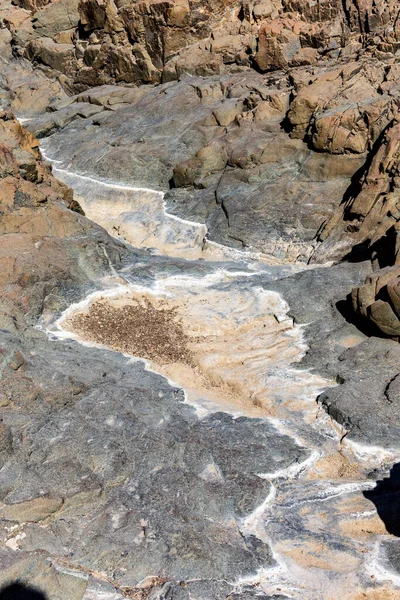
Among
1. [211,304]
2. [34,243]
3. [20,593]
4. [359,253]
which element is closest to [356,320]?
[211,304]

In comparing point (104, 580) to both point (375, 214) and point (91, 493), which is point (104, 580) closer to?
point (91, 493)

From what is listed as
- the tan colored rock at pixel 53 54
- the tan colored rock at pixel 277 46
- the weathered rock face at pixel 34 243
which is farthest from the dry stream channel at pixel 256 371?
the tan colored rock at pixel 53 54

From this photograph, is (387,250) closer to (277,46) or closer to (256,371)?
(256,371)

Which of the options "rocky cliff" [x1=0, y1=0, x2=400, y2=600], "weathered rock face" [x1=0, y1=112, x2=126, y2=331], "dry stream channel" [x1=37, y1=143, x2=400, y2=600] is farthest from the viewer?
"weathered rock face" [x1=0, y1=112, x2=126, y2=331]

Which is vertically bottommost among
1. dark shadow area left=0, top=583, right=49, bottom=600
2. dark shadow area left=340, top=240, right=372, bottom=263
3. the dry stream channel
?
dark shadow area left=340, top=240, right=372, bottom=263

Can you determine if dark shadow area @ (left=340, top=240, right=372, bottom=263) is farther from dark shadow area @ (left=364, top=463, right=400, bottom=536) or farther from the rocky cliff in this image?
dark shadow area @ (left=364, top=463, right=400, bottom=536)

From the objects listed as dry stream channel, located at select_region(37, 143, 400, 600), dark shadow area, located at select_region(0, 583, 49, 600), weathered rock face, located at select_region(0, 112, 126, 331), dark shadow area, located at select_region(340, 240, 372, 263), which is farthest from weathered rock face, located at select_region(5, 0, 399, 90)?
dark shadow area, located at select_region(0, 583, 49, 600)
